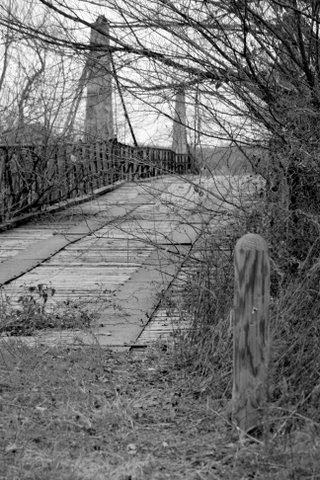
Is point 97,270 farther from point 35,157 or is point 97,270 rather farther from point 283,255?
point 35,157

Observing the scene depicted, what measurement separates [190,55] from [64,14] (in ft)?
3.97

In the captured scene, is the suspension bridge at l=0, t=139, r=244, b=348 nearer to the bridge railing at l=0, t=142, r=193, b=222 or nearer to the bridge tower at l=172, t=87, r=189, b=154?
the bridge railing at l=0, t=142, r=193, b=222

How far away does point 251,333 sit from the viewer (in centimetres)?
525

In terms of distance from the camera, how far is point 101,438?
17.6 ft

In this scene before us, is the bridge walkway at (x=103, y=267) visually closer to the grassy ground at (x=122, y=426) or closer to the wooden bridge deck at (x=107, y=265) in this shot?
the wooden bridge deck at (x=107, y=265)

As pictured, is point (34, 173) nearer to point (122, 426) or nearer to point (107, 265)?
point (107, 265)

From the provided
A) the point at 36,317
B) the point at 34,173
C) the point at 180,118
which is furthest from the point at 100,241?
the point at 180,118

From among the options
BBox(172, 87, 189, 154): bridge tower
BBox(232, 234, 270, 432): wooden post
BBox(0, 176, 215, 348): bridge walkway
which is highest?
BBox(172, 87, 189, 154): bridge tower

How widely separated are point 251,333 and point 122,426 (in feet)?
3.02

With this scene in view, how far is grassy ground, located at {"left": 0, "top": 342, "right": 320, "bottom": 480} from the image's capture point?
4812 millimetres

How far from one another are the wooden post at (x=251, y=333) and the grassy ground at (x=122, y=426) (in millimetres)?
151

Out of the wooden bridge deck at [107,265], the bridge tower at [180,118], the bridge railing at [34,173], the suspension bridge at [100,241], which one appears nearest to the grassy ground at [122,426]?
the wooden bridge deck at [107,265]

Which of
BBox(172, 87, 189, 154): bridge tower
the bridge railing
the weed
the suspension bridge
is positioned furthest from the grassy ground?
the bridge railing

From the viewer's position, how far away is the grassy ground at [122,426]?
189 inches
